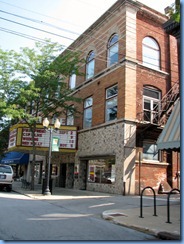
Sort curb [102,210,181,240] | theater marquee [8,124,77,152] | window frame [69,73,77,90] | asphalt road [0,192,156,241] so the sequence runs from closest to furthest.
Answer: asphalt road [0,192,156,241] → curb [102,210,181,240] → theater marquee [8,124,77,152] → window frame [69,73,77,90]

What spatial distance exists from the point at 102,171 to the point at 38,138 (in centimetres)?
558

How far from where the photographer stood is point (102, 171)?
2091cm

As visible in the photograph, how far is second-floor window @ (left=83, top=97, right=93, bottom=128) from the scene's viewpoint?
2392cm

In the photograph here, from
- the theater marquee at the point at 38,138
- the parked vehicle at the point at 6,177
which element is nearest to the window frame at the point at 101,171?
the theater marquee at the point at 38,138

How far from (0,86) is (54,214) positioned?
41.6 ft

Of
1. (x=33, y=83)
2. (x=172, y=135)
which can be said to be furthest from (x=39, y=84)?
(x=172, y=135)

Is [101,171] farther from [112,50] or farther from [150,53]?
[150,53]

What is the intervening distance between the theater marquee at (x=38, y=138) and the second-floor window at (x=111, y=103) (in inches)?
155

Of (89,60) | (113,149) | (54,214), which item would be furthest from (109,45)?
(54,214)

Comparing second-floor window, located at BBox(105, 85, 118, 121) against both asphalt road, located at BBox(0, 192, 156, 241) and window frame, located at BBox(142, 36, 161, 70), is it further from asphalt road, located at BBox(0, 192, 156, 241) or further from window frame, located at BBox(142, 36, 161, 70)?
asphalt road, located at BBox(0, 192, 156, 241)

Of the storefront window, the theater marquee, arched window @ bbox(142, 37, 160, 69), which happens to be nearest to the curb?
the storefront window

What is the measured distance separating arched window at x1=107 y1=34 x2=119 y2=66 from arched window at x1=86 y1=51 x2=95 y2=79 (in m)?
2.36

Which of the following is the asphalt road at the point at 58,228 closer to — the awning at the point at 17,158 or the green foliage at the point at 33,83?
the green foliage at the point at 33,83

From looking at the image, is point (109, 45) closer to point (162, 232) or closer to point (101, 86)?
point (101, 86)
